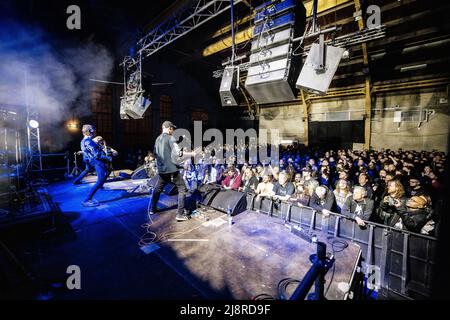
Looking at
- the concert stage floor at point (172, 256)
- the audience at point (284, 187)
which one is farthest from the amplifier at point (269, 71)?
the concert stage floor at point (172, 256)

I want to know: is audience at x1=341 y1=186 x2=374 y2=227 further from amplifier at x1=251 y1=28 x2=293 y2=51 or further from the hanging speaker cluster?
amplifier at x1=251 y1=28 x2=293 y2=51

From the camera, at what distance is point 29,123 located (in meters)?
7.24

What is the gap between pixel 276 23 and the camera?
13.0ft

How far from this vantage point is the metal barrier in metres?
2.68

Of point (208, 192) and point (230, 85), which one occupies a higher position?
point (230, 85)

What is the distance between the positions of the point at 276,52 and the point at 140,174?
628 cm

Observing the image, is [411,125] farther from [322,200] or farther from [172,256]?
[172,256]

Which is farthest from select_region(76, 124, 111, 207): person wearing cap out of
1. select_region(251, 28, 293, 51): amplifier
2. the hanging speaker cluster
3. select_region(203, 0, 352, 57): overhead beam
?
select_region(203, 0, 352, 57): overhead beam

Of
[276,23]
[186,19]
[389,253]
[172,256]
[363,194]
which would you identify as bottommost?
[389,253]

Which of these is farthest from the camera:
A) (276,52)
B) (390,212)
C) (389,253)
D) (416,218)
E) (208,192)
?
(208,192)

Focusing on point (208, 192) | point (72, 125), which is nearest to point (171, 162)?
point (208, 192)

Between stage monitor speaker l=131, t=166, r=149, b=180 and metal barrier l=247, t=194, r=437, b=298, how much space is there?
6218mm

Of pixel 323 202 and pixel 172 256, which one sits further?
pixel 323 202

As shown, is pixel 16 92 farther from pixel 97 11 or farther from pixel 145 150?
pixel 145 150
